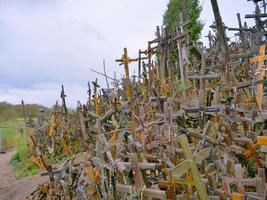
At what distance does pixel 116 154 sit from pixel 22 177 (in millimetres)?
7895

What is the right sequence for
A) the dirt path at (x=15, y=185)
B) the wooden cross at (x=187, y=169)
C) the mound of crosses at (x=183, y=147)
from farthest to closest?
the dirt path at (x=15, y=185)
the mound of crosses at (x=183, y=147)
the wooden cross at (x=187, y=169)

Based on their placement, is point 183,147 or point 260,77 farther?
point 260,77

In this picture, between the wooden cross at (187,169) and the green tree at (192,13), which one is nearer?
the wooden cross at (187,169)

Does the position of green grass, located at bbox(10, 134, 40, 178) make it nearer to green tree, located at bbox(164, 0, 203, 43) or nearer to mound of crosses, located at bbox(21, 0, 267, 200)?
mound of crosses, located at bbox(21, 0, 267, 200)

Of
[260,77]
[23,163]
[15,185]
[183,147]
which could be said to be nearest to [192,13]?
[23,163]

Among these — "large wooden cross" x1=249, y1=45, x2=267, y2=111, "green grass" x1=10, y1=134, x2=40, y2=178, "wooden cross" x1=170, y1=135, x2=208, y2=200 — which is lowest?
"green grass" x1=10, y1=134, x2=40, y2=178

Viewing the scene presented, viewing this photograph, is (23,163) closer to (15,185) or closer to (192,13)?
(15,185)


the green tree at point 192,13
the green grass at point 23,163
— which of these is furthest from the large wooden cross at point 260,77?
the green tree at point 192,13

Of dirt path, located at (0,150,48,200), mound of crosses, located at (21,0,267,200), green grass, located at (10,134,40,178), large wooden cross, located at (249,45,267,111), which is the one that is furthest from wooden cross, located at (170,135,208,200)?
green grass, located at (10,134,40,178)

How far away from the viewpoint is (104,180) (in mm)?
5652

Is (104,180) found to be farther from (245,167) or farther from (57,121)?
(57,121)

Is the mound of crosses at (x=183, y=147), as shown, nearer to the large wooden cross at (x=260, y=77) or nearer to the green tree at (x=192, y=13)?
the large wooden cross at (x=260, y=77)

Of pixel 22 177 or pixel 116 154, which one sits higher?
pixel 116 154

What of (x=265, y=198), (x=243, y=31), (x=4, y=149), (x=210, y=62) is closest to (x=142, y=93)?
(x=210, y=62)
